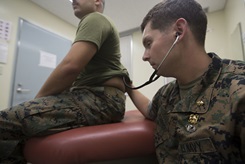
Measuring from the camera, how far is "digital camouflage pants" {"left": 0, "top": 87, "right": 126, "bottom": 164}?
619 mm

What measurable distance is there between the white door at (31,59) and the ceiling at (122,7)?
38cm

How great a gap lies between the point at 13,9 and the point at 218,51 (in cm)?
300

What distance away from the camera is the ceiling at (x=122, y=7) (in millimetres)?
2351

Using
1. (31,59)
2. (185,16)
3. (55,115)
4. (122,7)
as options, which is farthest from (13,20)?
(185,16)

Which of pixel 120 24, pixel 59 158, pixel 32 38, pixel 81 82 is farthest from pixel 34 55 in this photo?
pixel 59 158

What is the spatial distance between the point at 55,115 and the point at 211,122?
0.55 meters

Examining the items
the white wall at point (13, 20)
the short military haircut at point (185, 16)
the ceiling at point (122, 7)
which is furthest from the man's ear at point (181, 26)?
the white wall at point (13, 20)

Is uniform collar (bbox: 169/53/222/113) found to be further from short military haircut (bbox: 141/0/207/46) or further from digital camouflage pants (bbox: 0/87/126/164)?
digital camouflage pants (bbox: 0/87/126/164)

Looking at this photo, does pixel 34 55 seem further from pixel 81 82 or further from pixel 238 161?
pixel 238 161

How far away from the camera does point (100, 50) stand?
828 millimetres

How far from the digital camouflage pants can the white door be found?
1.63 m

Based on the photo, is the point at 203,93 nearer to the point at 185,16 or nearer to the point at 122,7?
the point at 185,16

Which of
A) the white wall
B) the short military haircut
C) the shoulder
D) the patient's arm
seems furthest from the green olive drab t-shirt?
the white wall

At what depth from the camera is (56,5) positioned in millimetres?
2418
